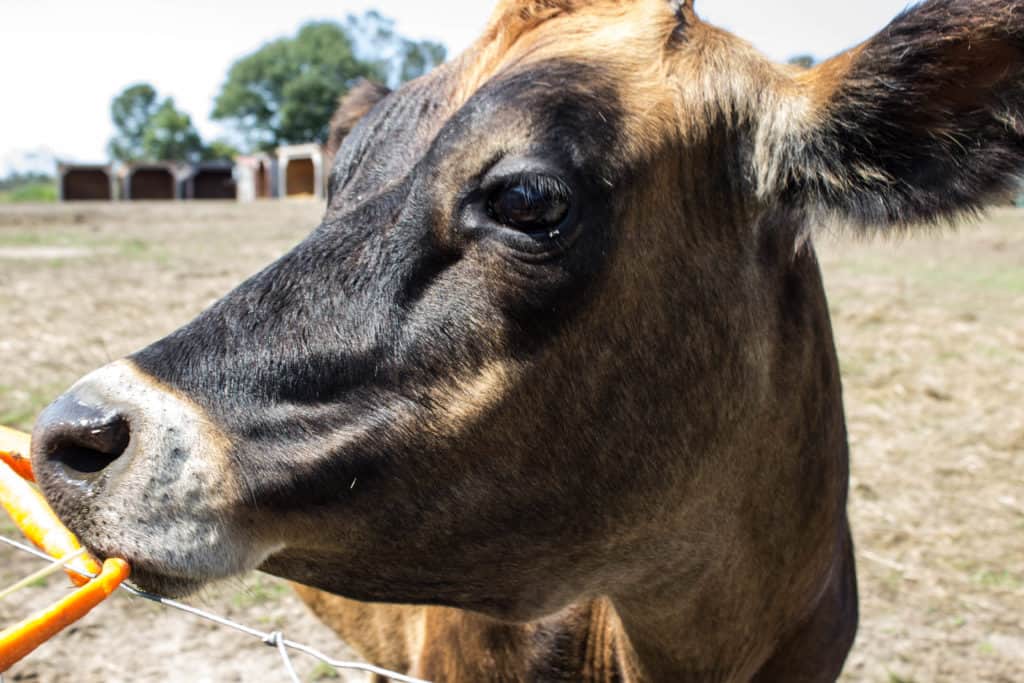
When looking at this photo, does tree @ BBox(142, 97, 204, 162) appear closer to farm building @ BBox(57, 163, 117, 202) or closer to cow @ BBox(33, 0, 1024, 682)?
farm building @ BBox(57, 163, 117, 202)

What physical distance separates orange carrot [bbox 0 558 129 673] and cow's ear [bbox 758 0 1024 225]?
139 cm

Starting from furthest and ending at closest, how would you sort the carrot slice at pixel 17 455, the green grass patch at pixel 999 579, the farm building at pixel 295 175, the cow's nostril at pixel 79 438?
the farm building at pixel 295 175, the green grass patch at pixel 999 579, the carrot slice at pixel 17 455, the cow's nostril at pixel 79 438

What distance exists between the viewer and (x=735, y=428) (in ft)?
6.35

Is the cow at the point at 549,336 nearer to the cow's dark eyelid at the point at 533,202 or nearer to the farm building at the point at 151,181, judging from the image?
the cow's dark eyelid at the point at 533,202

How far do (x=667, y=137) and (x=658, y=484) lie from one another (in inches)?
26.9

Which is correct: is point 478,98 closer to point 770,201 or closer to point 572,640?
point 770,201

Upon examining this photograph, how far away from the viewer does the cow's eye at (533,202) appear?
1.65m

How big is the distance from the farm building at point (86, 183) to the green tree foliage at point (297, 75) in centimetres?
1865

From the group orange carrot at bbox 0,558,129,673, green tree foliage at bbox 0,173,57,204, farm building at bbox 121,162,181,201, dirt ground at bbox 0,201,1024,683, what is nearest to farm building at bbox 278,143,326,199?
farm building at bbox 121,162,181,201

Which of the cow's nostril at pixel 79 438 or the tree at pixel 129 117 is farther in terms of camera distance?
the tree at pixel 129 117

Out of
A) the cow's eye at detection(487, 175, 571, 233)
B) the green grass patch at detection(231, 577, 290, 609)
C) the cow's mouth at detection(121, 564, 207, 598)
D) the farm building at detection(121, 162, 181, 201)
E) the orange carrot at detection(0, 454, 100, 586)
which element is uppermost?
the cow's eye at detection(487, 175, 571, 233)

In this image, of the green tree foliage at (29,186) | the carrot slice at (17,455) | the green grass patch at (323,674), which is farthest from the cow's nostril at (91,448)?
the green tree foliage at (29,186)

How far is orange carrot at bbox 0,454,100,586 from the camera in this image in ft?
5.21

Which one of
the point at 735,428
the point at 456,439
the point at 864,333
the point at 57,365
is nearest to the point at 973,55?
the point at 735,428
